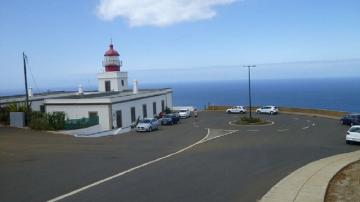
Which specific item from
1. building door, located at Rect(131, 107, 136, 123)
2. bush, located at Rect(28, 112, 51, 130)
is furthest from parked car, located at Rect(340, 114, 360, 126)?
bush, located at Rect(28, 112, 51, 130)

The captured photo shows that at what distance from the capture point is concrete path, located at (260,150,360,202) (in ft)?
45.3

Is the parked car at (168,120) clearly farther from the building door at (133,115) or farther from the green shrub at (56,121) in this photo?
the green shrub at (56,121)

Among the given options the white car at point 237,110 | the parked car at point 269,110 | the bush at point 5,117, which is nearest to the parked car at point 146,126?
the bush at point 5,117

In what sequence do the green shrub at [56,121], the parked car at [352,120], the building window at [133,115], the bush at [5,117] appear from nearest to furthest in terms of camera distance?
the green shrub at [56,121] → the bush at [5,117] → the parked car at [352,120] → the building window at [133,115]

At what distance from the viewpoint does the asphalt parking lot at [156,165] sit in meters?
14.8

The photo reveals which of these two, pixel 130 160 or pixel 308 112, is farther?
pixel 308 112

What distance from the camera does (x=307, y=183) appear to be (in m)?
16.0

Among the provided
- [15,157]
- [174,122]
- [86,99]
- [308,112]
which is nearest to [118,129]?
[86,99]

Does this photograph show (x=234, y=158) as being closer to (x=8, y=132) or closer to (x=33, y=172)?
(x=33, y=172)

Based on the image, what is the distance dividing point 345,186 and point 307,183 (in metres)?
1.27

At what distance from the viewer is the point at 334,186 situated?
1570 centimetres

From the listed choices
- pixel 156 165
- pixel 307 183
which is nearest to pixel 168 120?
pixel 156 165

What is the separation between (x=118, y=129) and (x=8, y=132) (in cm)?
1092

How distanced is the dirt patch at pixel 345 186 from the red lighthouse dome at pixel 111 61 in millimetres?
48847
